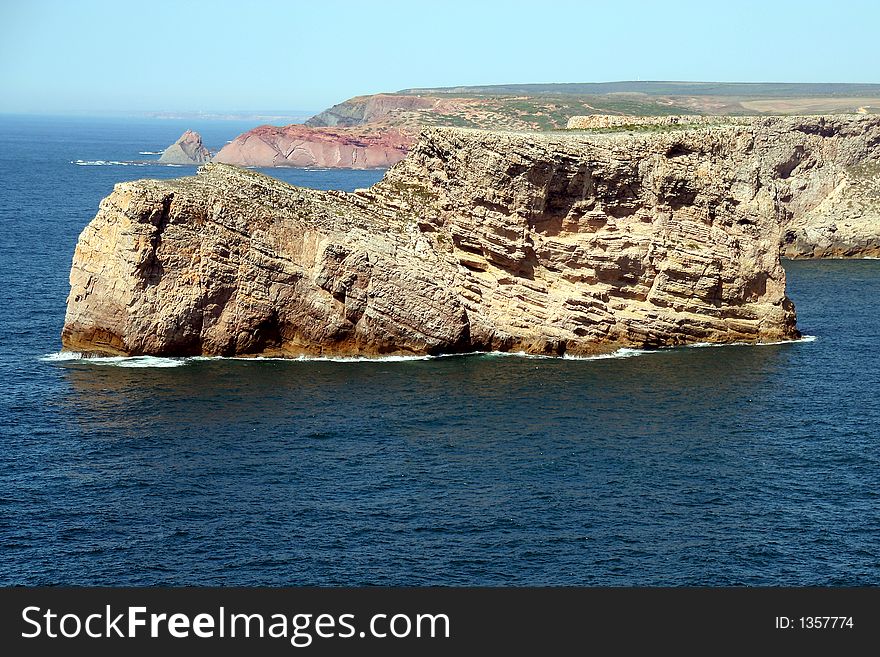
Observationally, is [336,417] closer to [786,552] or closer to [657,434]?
[657,434]

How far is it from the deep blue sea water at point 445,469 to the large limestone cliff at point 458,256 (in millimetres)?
2517

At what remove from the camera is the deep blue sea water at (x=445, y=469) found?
44.8 m

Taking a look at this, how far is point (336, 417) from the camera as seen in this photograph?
207 ft

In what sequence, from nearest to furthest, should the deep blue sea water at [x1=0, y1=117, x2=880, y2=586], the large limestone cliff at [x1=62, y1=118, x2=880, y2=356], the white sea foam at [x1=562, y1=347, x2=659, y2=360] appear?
the deep blue sea water at [x1=0, y1=117, x2=880, y2=586] < the large limestone cliff at [x1=62, y1=118, x2=880, y2=356] < the white sea foam at [x1=562, y1=347, x2=659, y2=360]

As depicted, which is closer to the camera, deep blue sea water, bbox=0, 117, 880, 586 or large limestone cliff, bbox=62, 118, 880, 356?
deep blue sea water, bbox=0, 117, 880, 586

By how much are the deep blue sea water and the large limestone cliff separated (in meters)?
2.52

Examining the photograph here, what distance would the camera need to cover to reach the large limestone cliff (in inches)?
2908

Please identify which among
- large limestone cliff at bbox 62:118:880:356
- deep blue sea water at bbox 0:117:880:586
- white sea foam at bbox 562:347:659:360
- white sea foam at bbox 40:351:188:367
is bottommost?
deep blue sea water at bbox 0:117:880:586

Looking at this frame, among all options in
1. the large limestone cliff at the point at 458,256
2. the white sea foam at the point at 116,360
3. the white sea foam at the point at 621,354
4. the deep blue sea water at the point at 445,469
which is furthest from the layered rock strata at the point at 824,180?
the white sea foam at the point at 116,360

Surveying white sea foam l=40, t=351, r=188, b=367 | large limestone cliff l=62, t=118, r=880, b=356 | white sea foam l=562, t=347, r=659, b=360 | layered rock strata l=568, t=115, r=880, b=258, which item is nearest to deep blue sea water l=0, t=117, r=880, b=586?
white sea foam l=40, t=351, r=188, b=367

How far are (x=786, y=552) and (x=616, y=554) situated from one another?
6612 mm

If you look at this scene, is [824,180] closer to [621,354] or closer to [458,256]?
[621,354]

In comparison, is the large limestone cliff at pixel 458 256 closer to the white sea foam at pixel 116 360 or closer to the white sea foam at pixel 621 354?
the white sea foam at pixel 621 354

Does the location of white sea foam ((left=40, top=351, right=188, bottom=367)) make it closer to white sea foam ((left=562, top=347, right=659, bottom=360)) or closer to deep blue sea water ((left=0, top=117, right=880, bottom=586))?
deep blue sea water ((left=0, top=117, right=880, bottom=586))
